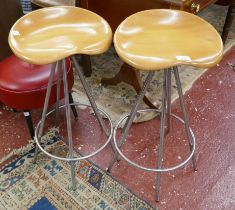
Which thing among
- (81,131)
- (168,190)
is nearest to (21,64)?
(81,131)

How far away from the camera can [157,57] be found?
3.41ft

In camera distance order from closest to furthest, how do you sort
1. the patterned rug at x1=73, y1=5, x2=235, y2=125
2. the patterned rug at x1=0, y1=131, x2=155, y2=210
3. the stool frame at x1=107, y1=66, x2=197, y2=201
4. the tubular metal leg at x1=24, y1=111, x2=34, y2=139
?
the stool frame at x1=107, y1=66, x2=197, y2=201, the patterned rug at x1=0, y1=131, x2=155, y2=210, the tubular metal leg at x1=24, y1=111, x2=34, y2=139, the patterned rug at x1=73, y1=5, x2=235, y2=125

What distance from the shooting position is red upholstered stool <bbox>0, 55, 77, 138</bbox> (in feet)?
4.81

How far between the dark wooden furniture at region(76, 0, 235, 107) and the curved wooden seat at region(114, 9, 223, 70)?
0.66ft

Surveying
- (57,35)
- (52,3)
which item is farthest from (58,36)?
(52,3)

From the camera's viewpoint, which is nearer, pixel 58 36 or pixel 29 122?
pixel 58 36

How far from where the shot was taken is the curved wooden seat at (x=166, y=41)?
1.03 metres

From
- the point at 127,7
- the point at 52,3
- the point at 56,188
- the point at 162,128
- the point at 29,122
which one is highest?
the point at 127,7

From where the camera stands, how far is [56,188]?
1.49 metres

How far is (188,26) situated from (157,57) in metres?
0.27

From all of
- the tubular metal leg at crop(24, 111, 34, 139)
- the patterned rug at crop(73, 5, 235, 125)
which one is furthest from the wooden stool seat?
the tubular metal leg at crop(24, 111, 34, 139)

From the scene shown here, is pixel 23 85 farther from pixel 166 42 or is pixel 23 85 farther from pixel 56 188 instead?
pixel 166 42

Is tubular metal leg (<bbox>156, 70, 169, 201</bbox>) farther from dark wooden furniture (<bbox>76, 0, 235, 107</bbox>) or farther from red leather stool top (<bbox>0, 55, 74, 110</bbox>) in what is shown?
red leather stool top (<bbox>0, 55, 74, 110</bbox>)

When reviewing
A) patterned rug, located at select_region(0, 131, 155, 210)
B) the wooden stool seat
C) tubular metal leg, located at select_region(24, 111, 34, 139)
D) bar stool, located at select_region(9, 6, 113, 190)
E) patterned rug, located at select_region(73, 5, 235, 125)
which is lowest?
patterned rug, located at select_region(0, 131, 155, 210)
